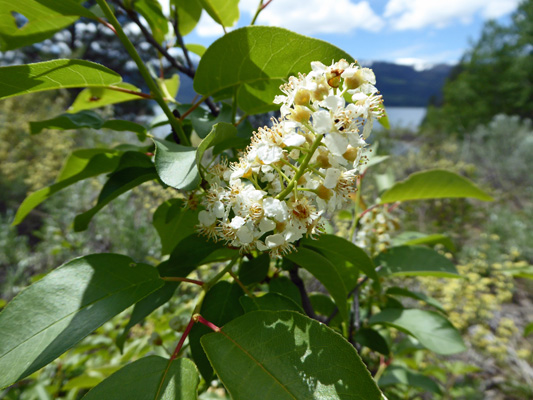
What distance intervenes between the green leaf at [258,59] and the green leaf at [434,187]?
0.44 m

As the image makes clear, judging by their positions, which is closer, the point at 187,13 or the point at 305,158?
the point at 305,158

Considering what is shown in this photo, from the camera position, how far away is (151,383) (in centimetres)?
45

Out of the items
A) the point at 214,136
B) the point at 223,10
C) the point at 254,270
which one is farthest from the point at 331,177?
the point at 223,10

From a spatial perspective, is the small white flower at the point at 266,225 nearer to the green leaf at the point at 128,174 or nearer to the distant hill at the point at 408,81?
the green leaf at the point at 128,174

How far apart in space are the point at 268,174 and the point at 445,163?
21.0ft

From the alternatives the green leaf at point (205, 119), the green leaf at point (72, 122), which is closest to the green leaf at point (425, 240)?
the green leaf at point (205, 119)

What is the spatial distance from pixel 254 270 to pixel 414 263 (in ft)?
1.50

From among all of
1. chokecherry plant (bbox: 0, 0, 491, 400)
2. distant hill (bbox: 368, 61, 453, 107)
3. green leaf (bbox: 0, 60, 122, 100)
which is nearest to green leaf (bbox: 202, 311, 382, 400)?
chokecherry plant (bbox: 0, 0, 491, 400)

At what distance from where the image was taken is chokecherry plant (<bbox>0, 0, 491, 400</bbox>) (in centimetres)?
43

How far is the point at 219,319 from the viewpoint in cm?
58

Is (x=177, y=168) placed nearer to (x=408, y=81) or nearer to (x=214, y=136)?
(x=214, y=136)

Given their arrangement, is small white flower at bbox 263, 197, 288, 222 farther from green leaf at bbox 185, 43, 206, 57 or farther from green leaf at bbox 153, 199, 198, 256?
green leaf at bbox 185, 43, 206, 57

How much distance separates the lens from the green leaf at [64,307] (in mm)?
435

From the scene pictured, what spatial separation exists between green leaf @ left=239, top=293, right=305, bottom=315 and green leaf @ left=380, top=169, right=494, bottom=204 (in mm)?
484
